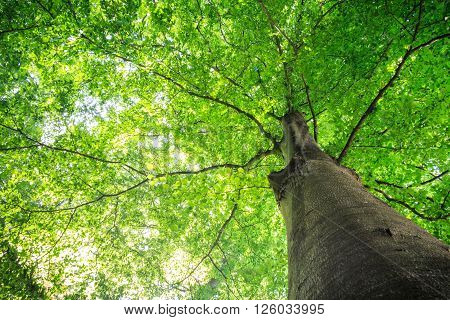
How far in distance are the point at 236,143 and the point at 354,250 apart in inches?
219

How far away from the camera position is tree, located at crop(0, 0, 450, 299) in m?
1.84

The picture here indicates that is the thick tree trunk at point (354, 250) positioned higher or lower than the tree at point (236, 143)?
lower

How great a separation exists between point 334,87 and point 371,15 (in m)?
1.20

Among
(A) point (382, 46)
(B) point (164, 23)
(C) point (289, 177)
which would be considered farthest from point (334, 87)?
(B) point (164, 23)

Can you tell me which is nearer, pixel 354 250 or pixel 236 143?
pixel 354 250

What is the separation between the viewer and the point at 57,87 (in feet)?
19.1

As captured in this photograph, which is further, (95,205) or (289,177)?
(95,205)

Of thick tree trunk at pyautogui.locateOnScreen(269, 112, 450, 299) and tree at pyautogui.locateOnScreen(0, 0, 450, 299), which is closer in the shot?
thick tree trunk at pyautogui.locateOnScreen(269, 112, 450, 299)

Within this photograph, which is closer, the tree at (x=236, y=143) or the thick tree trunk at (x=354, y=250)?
the thick tree trunk at (x=354, y=250)

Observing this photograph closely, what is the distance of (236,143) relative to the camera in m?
6.84

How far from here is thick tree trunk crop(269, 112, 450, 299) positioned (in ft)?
3.50

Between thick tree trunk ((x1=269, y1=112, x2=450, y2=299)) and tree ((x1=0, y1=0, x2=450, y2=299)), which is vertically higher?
tree ((x1=0, y1=0, x2=450, y2=299))

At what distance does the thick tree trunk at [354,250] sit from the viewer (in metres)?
1.07
